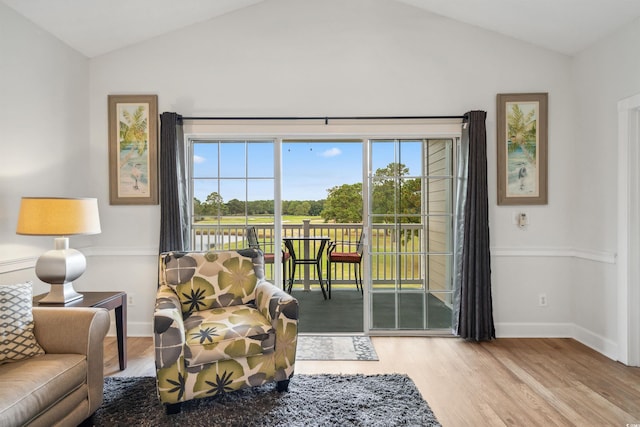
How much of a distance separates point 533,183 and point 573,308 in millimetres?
1240

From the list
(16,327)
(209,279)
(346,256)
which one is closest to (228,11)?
(209,279)

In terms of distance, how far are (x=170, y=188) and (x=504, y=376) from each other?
10.3ft

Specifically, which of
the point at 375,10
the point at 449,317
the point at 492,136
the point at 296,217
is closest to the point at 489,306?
the point at 449,317

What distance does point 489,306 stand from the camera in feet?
12.1

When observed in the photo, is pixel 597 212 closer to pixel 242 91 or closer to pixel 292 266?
pixel 242 91

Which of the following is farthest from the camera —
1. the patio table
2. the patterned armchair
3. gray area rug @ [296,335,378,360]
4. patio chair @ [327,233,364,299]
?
the patio table

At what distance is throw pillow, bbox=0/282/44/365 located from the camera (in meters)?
2.07

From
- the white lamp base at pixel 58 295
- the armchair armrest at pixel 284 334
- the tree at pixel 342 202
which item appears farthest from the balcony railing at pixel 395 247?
the tree at pixel 342 202

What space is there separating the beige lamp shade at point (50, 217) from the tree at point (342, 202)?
5276 millimetres

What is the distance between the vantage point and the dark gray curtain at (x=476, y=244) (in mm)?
3650

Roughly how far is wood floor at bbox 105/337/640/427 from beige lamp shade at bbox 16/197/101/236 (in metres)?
1.14

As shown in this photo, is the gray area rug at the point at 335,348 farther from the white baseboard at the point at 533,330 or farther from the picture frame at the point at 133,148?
the picture frame at the point at 133,148

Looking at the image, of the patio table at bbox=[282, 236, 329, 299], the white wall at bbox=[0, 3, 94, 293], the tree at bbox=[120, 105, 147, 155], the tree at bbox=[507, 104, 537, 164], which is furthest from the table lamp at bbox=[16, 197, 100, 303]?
the tree at bbox=[507, 104, 537, 164]

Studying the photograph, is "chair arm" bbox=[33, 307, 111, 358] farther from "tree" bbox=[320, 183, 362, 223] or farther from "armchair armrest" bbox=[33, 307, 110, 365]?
"tree" bbox=[320, 183, 362, 223]
